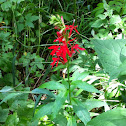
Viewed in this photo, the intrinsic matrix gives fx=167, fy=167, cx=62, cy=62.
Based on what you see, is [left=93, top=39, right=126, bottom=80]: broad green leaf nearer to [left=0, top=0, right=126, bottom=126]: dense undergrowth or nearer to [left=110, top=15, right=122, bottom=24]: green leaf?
[left=0, top=0, right=126, bottom=126]: dense undergrowth

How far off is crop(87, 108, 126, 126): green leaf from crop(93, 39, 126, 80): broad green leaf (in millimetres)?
172

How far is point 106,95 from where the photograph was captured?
53.4 inches

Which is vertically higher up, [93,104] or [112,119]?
[112,119]

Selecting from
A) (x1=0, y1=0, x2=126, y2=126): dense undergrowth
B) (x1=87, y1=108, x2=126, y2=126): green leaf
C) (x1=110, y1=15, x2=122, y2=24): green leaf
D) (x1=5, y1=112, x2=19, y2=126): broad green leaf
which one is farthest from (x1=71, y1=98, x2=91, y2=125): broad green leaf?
(x1=110, y1=15, x2=122, y2=24): green leaf

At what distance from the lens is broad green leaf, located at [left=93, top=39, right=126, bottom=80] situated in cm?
82

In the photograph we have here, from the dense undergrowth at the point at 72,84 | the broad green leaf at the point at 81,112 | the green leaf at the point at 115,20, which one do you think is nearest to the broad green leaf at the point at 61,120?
the dense undergrowth at the point at 72,84

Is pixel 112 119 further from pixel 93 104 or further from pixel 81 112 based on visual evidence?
pixel 93 104

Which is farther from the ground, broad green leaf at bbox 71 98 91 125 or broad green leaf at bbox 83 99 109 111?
broad green leaf at bbox 71 98 91 125

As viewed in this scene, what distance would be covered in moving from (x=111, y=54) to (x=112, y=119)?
0.36 meters

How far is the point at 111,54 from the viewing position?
0.89 meters

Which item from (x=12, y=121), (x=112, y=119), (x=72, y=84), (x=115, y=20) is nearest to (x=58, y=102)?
(x=72, y=84)

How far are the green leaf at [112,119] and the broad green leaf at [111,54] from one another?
17cm

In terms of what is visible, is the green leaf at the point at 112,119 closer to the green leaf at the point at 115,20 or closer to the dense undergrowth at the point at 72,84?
the dense undergrowth at the point at 72,84

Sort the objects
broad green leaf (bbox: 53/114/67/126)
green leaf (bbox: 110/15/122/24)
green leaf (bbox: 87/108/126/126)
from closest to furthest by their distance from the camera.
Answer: green leaf (bbox: 87/108/126/126), broad green leaf (bbox: 53/114/67/126), green leaf (bbox: 110/15/122/24)
